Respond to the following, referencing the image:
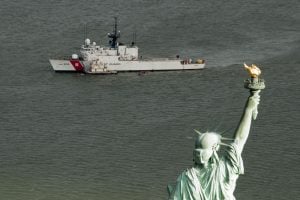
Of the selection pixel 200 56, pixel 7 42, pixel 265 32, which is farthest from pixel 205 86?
pixel 7 42

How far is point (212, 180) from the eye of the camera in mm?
6703

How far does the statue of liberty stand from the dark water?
5300mm

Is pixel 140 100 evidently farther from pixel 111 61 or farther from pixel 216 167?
pixel 216 167

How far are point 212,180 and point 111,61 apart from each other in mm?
28730

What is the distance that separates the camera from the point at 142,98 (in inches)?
1184

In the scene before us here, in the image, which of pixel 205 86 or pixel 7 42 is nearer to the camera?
pixel 205 86

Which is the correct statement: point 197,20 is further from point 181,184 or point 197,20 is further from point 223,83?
point 181,184

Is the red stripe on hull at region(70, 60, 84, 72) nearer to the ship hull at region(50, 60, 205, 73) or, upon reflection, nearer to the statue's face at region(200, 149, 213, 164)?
the ship hull at region(50, 60, 205, 73)

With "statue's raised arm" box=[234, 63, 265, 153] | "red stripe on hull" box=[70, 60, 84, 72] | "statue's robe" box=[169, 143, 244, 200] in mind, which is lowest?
"statue's robe" box=[169, 143, 244, 200]

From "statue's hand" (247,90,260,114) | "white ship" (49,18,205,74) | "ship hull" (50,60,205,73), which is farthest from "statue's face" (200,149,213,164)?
"white ship" (49,18,205,74)

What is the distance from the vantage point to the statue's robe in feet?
21.9

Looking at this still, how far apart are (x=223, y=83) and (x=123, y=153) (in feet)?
27.9

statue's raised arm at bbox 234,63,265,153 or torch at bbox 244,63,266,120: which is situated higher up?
torch at bbox 244,63,266,120

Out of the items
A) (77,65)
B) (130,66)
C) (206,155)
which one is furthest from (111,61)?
(206,155)
